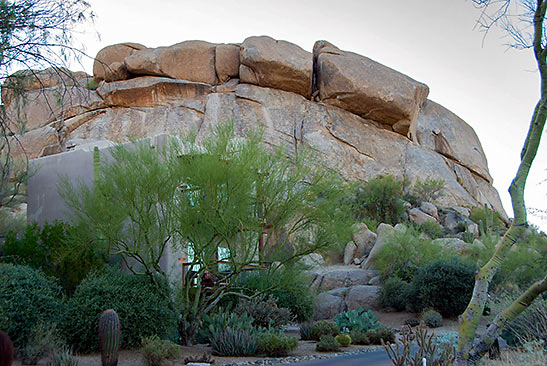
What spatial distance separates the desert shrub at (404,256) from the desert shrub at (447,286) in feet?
6.86

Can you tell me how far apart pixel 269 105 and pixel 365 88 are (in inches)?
288

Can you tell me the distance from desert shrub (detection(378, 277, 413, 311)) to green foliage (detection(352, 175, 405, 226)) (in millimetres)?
11998

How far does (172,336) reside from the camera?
45.0 ft

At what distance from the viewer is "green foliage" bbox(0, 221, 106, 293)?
15.1m

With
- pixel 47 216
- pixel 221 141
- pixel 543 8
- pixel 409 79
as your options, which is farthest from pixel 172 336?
pixel 409 79

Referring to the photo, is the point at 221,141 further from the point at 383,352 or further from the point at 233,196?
the point at 383,352

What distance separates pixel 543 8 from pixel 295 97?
34960 millimetres

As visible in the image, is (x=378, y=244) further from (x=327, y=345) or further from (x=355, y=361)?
(x=355, y=361)

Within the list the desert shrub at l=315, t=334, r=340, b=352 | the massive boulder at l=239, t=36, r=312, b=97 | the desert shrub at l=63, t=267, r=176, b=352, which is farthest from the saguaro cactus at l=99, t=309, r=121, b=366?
the massive boulder at l=239, t=36, r=312, b=97

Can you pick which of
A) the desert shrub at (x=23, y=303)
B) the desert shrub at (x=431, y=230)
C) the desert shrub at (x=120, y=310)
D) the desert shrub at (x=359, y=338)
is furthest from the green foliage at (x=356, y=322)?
the desert shrub at (x=431, y=230)

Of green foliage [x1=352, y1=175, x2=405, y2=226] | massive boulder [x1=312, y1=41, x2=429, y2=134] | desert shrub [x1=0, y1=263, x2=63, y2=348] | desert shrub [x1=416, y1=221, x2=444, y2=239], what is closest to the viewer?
desert shrub [x1=0, y1=263, x2=63, y2=348]

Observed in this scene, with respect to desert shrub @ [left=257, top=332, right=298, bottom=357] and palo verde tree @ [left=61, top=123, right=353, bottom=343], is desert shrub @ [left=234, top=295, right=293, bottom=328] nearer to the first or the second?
palo verde tree @ [left=61, top=123, right=353, bottom=343]

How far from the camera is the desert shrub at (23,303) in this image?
11281 millimetres

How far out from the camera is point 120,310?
12.6 m
